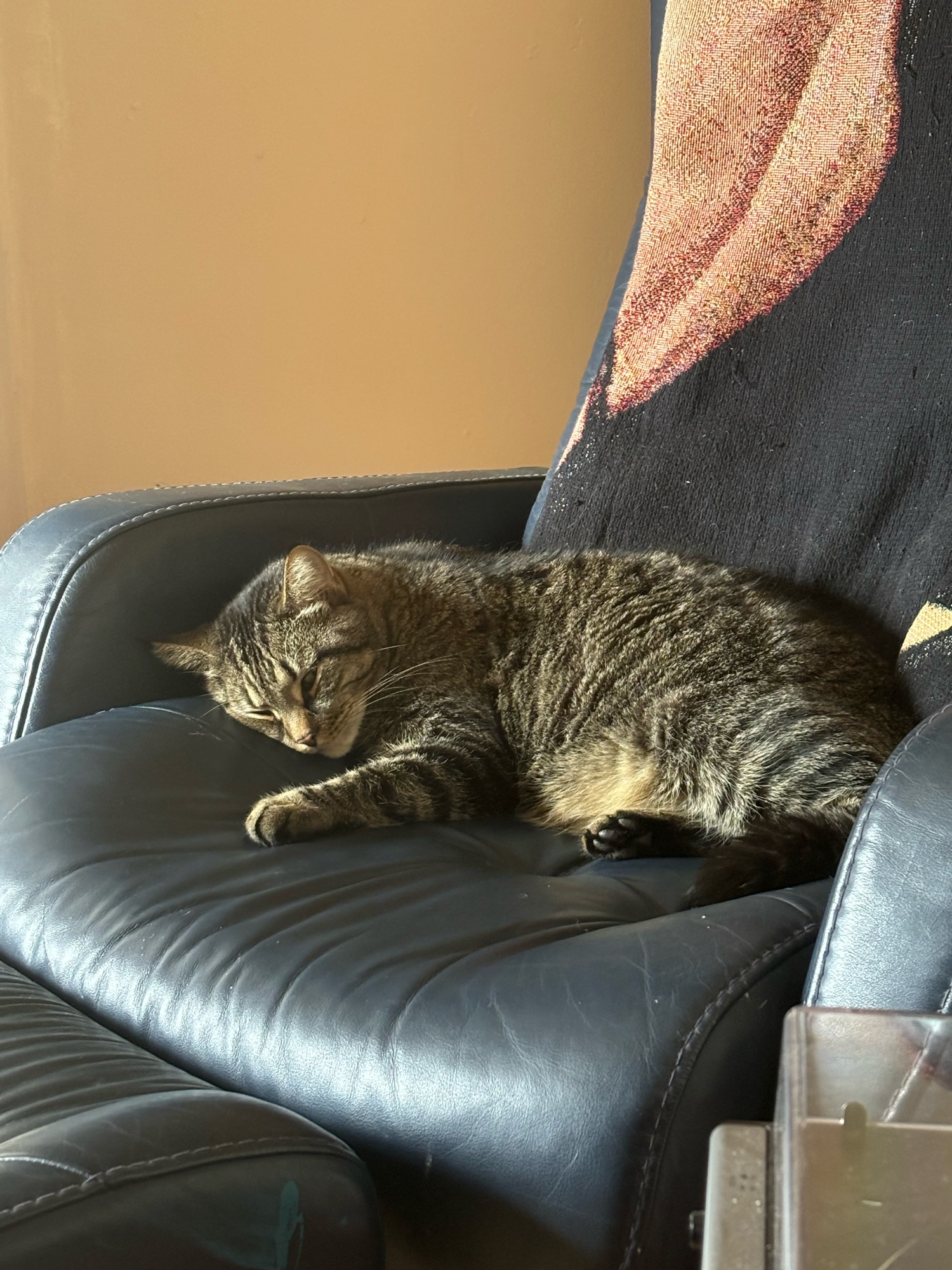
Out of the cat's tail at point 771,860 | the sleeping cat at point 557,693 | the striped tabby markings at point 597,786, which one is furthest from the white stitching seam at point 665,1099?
the striped tabby markings at point 597,786

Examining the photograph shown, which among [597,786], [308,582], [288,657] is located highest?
[308,582]

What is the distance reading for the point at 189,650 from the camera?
1548 mm

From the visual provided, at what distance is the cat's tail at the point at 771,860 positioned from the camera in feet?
3.48

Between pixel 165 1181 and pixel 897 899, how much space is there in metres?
0.52

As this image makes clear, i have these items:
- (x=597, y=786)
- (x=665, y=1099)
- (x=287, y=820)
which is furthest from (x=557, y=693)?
(x=665, y=1099)

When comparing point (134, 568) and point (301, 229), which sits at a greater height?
point (301, 229)

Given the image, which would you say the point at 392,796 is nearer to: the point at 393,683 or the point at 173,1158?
the point at 393,683

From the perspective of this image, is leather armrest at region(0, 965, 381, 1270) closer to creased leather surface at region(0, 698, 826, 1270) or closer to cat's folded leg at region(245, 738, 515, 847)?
creased leather surface at region(0, 698, 826, 1270)

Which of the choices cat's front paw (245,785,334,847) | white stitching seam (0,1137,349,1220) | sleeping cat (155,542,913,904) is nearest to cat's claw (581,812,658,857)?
sleeping cat (155,542,913,904)

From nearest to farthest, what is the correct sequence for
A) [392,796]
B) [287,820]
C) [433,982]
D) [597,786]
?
1. [433,982]
2. [287,820]
3. [392,796]
4. [597,786]

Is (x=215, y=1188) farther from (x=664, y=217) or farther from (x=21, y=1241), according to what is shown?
(x=664, y=217)

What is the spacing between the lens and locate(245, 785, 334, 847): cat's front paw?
125 cm

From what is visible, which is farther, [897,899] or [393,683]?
[393,683]

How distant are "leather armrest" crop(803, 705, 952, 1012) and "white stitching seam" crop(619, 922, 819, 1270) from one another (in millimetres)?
62
